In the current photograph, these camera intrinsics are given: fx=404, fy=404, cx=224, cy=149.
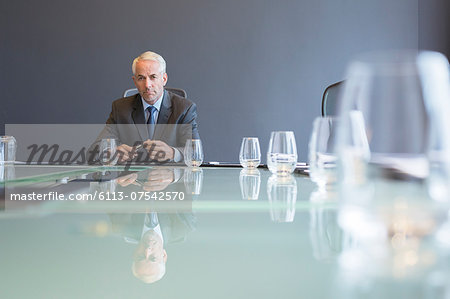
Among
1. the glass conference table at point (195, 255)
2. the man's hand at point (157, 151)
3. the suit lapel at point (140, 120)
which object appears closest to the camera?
the glass conference table at point (195, 255)

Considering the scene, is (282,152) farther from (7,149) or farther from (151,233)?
(7,149)

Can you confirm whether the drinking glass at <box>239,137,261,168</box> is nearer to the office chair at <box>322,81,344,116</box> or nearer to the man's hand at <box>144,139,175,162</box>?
the man's hand at <box>144,139,175,162</box>

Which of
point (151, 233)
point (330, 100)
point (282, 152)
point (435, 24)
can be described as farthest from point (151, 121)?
point (435, 24)

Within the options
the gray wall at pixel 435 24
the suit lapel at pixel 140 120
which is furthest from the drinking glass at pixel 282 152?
the gray wall at pixel 435 24

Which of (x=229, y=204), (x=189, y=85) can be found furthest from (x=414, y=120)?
(x=189, y=85)

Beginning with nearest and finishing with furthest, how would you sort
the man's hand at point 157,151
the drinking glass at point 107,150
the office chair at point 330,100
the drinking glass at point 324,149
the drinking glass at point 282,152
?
the drinking glass at point 324,149 < the drinking glass at point 282,152 < the drinking glass at point 107,150 < the man's hand at point 157,151 < the office chair at point 330,100

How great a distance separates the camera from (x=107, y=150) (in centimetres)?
114

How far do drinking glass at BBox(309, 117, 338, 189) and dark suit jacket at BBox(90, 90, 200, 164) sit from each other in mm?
1536

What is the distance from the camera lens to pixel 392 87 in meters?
0.21

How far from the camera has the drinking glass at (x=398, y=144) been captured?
8.3 inches

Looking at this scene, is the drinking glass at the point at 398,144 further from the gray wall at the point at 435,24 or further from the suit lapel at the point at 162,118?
the gray wall at the point at 435,24

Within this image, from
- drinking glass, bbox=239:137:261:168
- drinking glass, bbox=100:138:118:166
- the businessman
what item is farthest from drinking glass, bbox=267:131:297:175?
the businessman

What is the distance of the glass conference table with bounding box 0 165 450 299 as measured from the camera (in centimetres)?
19

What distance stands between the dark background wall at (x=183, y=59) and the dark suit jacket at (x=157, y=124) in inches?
45.0
